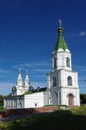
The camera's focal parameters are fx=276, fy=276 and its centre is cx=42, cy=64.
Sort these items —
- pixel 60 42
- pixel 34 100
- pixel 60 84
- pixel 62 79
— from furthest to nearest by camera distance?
1. pixel 34 100
2. pixel 60 42
3. pixel 62 79
4. pixel 60 84

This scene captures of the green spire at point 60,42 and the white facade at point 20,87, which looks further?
the white facade at point 20,87

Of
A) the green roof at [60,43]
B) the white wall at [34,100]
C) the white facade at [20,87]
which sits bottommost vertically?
the white wall at [34,100]

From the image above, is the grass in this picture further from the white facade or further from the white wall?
the white facade

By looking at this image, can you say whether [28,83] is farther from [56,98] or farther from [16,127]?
[16,127]

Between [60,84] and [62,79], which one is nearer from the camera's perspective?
[60,84]

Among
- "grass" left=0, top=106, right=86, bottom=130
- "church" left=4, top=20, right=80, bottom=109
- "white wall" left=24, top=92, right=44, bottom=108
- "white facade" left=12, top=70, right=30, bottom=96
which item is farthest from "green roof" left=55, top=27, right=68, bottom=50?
"grass" left=0, top=106, right=86, bottom=130

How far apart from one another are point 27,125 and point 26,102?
41.3m

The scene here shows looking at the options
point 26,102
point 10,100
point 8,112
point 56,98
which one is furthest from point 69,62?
point 8,112

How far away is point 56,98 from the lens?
178 ft

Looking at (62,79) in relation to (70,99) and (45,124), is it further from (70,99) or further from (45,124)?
(45,124)

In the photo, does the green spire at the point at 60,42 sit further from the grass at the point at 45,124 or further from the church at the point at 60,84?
the grass at the point at 45,124

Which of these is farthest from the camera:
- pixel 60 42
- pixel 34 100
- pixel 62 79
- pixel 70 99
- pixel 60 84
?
pixel 34 100

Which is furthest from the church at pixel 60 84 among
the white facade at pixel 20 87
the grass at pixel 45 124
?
the grass at pixel 45 124

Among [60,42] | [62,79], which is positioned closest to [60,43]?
[60,42]
